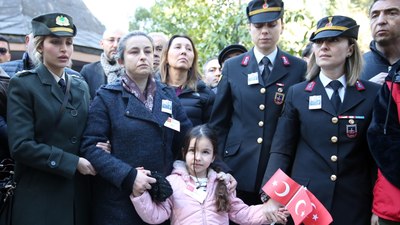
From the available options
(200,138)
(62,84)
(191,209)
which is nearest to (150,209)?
(191,209)

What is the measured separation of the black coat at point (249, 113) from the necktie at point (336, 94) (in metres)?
0.48

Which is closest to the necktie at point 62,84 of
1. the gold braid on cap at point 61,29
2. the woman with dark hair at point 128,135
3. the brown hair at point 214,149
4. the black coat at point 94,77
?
the woman with dark hair at point 128,135

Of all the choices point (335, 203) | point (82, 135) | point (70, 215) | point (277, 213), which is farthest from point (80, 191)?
point (335, 203)

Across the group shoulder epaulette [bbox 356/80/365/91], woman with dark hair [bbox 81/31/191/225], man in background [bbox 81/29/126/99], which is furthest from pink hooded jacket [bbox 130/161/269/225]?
man in background [bbox 81/29/126/99]

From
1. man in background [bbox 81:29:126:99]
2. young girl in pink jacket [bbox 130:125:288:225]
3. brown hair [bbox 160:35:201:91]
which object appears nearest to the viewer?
young girl in pink jacket [bbox 130:125:288:225]

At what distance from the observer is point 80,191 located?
10.7 feet

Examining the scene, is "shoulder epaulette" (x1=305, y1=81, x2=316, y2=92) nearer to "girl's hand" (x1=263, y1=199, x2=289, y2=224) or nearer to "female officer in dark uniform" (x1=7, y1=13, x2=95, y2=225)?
"girl's hand" (x1=263, y1=199, x2=289, y2=224)

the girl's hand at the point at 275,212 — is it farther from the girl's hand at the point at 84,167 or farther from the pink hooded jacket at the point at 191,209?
the girl's hand at the point at 84,167

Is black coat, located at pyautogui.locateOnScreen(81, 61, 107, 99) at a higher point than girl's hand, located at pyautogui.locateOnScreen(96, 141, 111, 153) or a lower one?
higher

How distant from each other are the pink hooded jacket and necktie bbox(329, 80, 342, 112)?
876 mm

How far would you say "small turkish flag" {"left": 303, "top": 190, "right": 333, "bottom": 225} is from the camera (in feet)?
9.55

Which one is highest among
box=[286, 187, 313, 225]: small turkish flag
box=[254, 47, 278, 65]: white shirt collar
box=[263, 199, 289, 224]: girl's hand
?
box=[254, 47, 278, 65]: white shirt collar

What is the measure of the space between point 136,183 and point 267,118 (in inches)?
45.6

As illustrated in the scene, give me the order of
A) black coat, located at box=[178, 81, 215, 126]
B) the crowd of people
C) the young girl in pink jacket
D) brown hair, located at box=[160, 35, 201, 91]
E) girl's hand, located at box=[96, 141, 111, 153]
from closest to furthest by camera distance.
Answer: the crowd of people
girl's hand, located at box=[96, 141, 111, 153]
the young girl in pink jacket
black coat, located at box=[178, 81, 215, 126]
brown hair, located at box=[160, 35, 201, 91]
